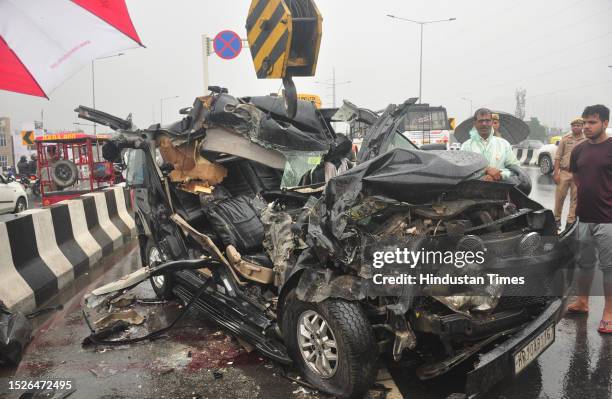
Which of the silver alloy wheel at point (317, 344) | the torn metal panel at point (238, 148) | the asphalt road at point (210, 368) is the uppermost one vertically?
the torn metal panel at point (238, 148)

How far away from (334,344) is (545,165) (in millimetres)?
17233

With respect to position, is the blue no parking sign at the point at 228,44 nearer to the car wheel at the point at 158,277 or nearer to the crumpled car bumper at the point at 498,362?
the car wheel at the point at 158,277

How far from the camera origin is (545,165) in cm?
1728

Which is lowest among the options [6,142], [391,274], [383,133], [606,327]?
[606,327]

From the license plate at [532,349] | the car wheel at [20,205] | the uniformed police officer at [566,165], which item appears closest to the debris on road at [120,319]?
the license plate at [532,349]

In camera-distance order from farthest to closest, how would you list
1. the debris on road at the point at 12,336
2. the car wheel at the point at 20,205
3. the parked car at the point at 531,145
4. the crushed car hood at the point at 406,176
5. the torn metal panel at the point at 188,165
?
the parked car at the point at 531,145, the car wheel at the point at 20,205, the torn metal panel at the point at 188,165, the debris on road at the point at 12,336, the crushed car hood at the point at 406,176

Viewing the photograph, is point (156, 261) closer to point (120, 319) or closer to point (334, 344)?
point (120, 319)

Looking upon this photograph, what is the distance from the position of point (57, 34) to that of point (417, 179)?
2.52 m

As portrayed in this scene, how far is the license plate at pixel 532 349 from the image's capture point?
2.49 m

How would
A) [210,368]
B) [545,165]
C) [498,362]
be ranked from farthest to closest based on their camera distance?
[545,165] → [210,368] → [498,362]

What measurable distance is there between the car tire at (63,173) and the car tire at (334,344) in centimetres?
1315

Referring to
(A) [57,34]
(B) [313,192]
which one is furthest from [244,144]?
(A) [57,34]

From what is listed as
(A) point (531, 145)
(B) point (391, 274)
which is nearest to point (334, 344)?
(B) point (391, 274)

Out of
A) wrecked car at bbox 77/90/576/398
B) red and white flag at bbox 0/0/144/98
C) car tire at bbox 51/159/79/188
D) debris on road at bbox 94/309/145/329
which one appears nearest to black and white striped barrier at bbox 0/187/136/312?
debris on road at bbox 94/309/145/329
